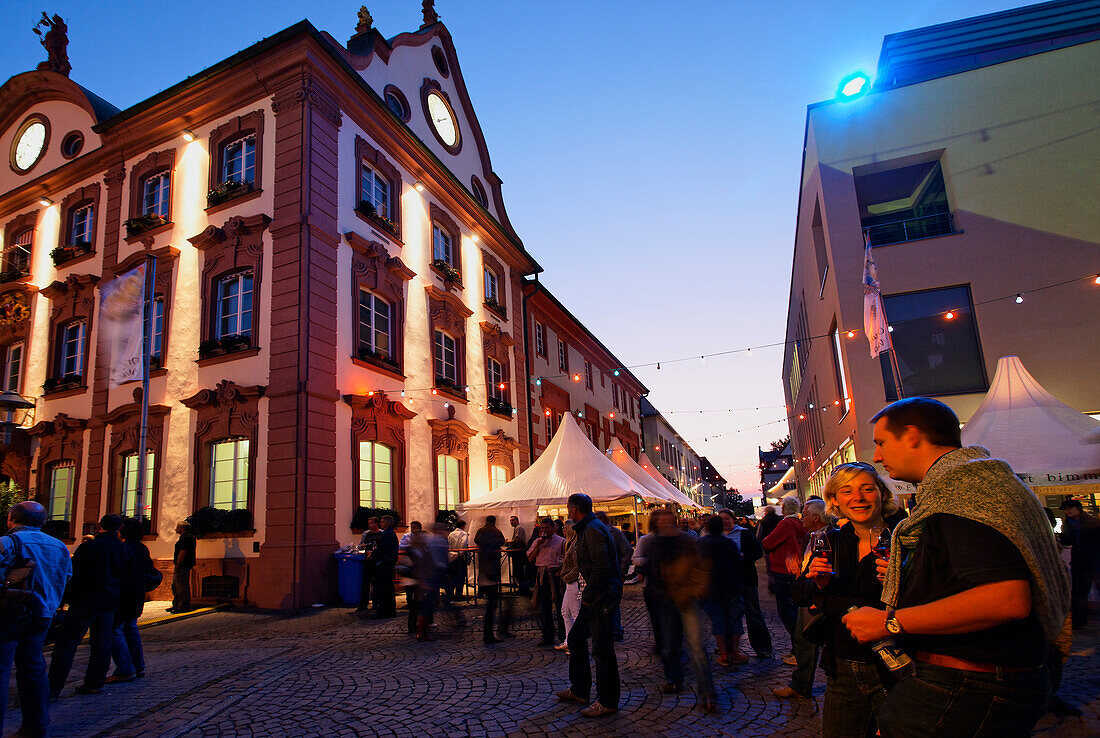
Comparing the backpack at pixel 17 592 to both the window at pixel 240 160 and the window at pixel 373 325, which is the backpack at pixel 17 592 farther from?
the window at pixel 240 160

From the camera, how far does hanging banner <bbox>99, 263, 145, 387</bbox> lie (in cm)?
1308

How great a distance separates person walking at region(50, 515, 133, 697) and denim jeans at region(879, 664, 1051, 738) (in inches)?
283

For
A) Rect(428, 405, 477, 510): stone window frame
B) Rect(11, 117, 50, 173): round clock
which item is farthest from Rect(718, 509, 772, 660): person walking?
Rect(11, 117, 50, 173): round clock

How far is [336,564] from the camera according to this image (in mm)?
13078

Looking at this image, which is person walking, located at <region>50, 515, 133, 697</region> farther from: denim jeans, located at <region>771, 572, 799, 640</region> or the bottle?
the bottle

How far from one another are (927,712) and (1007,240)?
20833mm

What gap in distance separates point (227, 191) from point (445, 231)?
6.55 metres

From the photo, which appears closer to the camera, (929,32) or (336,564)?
(336,564)

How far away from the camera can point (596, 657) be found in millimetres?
5457

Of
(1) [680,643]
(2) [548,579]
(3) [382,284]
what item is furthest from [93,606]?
(3) [382,284]

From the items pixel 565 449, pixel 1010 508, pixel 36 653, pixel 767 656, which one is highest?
pixel 565 449

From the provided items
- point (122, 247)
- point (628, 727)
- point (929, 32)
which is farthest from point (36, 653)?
point (929, 32)

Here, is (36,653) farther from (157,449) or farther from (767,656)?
(157,449)

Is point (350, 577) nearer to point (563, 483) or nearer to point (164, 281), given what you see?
point (563, 483)
